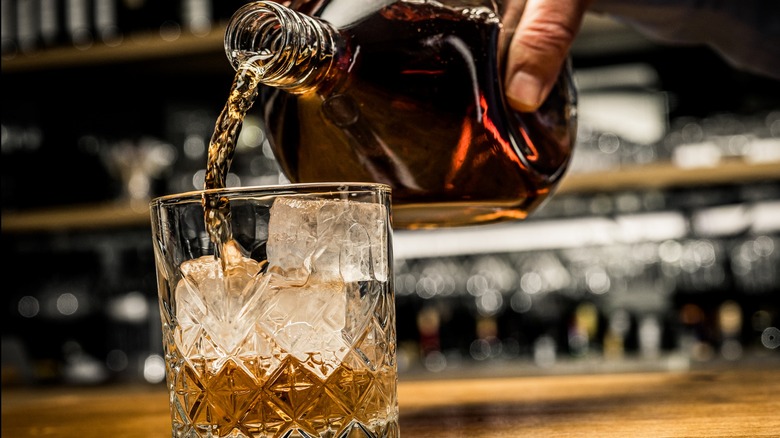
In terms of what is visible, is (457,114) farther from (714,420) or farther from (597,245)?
(597,245)

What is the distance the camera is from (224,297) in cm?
42

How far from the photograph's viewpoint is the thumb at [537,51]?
0.63 m

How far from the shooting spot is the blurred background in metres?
2.34

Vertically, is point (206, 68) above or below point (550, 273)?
above

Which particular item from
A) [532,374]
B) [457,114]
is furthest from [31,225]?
[457,114]

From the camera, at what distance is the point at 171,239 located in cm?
44

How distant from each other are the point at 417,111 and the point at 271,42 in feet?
0.52

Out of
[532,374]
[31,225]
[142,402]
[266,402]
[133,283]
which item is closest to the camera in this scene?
[266,402]

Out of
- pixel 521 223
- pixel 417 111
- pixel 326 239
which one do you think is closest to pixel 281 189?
pixel 326 239

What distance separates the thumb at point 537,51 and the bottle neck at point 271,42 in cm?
16

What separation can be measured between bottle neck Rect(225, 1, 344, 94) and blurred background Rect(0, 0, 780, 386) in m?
1.75

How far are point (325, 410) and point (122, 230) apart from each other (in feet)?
8.47

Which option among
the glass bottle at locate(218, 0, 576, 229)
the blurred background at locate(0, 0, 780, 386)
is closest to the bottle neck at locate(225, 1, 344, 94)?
the glass bottle at locate(218, 0, 576, 229)

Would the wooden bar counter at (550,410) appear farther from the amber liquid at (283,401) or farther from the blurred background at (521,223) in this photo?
the blurred background at (521,223)
